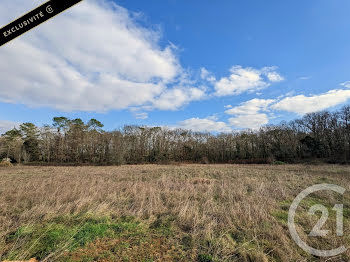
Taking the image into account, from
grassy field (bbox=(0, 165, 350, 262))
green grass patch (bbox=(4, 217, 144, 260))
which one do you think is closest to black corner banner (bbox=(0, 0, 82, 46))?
grassy field (bbox=(0, 165, 350, 262))

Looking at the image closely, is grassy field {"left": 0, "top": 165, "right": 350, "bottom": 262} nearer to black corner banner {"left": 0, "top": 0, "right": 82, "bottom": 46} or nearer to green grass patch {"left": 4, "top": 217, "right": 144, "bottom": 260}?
green grass patch {"left": 4, "top": 217, "right": 144, "bottom": 260}

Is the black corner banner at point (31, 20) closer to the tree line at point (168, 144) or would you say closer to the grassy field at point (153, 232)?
the grassy field at point (153, 232)

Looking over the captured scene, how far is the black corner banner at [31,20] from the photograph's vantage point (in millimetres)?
1336

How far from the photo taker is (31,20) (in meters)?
1.37

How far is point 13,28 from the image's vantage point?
1.35 metres

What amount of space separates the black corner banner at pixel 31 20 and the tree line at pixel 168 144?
34.1m

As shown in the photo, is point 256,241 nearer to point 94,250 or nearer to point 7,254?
point 94,250

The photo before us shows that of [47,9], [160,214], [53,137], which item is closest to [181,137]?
[53,137]

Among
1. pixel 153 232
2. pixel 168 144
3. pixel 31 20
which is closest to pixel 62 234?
pixel 153 232

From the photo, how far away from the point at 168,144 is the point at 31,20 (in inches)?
1653

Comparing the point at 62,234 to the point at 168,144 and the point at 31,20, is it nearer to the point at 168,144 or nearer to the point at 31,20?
the point at 31,20

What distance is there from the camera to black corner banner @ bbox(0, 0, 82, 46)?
1336mm

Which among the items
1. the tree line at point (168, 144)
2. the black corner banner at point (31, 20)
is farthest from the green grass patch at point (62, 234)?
the tree line at point (168, 144)

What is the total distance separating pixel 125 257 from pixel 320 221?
5072mm
